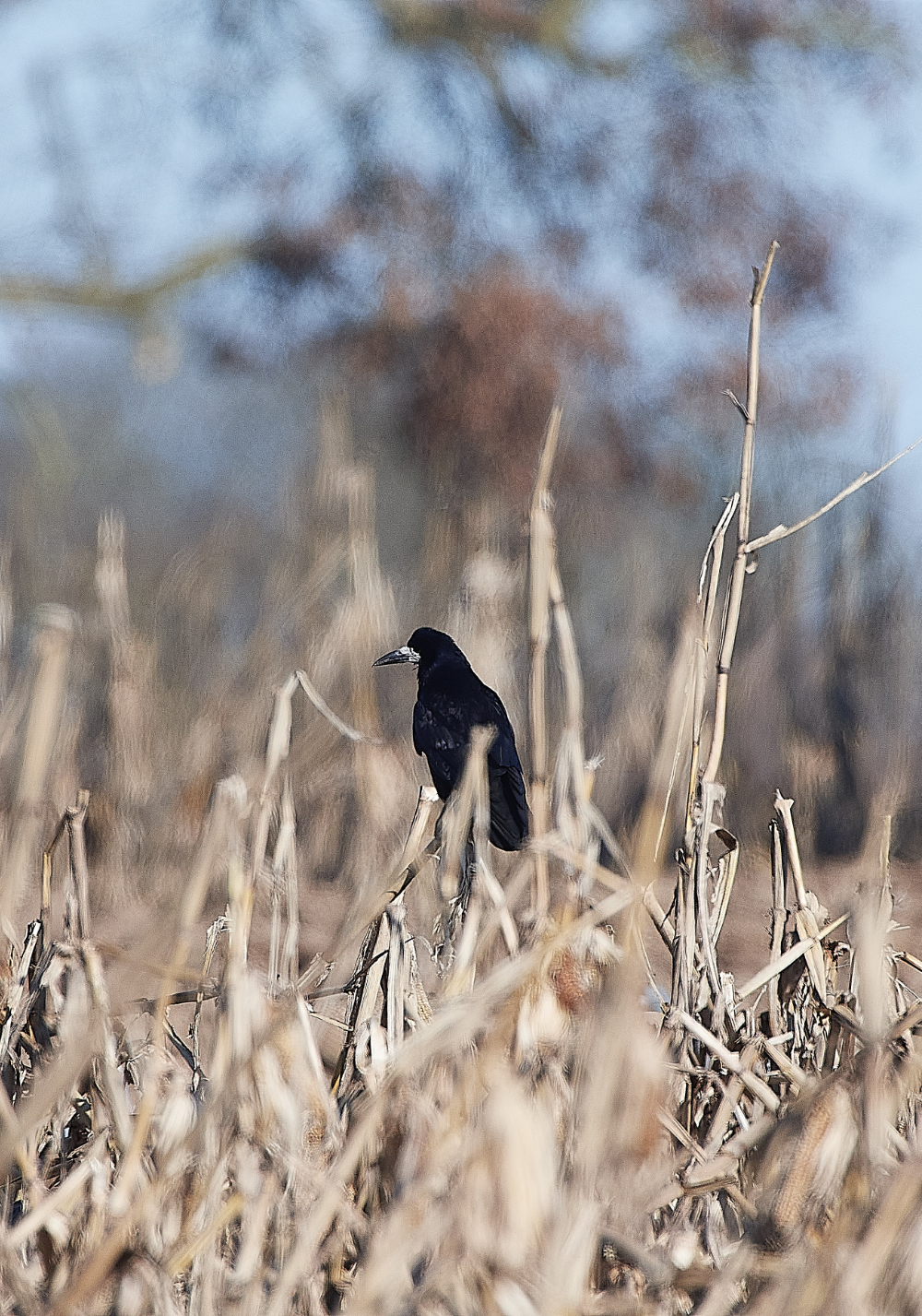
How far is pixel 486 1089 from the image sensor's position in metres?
1.21

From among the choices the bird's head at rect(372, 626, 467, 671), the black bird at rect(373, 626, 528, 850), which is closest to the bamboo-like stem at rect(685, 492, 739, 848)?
the black bird at rect(373, 626, 528, 850)

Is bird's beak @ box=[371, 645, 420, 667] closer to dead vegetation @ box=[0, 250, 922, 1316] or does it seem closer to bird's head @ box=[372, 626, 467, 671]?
bird's head @ box=[372, 626, 467, 671]

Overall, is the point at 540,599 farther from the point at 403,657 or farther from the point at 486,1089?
the point at 403,657

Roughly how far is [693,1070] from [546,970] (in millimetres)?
424

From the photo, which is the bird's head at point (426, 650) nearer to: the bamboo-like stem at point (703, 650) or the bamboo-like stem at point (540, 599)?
the bamboo-like stem at point (703, 650)

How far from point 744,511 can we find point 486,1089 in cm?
78

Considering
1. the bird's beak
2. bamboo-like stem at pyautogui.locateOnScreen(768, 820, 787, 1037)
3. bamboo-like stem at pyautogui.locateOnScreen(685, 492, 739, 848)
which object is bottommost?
the bird's beak

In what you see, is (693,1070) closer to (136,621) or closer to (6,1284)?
(6,1284)

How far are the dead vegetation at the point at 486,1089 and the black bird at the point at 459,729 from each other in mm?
1079

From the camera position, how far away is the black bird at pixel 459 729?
3045mm

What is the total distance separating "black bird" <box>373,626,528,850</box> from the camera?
304 centimetres

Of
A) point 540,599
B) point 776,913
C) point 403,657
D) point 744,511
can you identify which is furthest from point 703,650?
point 403,657

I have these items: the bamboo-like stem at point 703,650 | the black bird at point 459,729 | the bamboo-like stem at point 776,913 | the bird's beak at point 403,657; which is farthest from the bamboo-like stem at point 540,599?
the bird's beak at point 403,657

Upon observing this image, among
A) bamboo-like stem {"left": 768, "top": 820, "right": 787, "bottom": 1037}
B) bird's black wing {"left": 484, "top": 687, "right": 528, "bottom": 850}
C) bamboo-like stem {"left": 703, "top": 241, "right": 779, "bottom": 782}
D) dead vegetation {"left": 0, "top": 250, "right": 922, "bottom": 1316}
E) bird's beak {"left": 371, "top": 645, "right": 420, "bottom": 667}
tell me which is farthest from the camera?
bird's beak {"left": 371, "top": 645, "right": 420, "bottom": 667}
